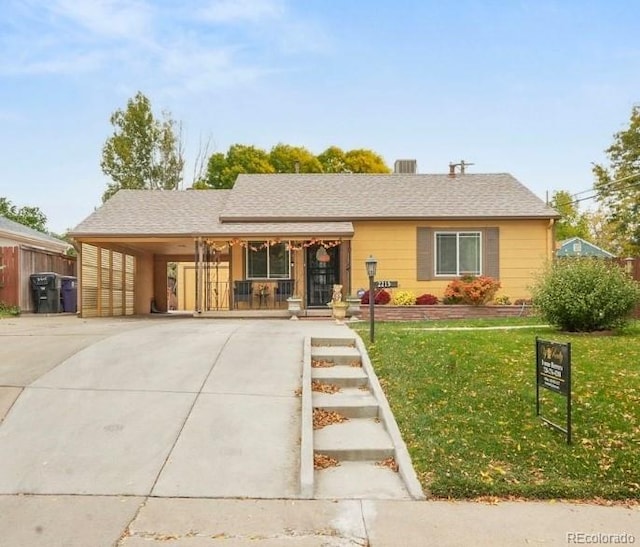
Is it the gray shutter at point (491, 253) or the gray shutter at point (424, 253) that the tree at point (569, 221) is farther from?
the gray shutter at point (424, 253)

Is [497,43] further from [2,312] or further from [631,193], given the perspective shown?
[631,193]

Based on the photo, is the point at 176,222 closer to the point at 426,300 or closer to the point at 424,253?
the point at 424,253

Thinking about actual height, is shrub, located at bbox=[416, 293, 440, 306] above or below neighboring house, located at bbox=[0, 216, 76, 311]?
below

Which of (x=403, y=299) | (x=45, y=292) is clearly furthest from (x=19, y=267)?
(x=403, y=299)

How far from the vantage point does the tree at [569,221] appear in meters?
43.1

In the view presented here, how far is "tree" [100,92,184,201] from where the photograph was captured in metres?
31.3

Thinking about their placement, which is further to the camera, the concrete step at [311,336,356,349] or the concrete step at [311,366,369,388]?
the concrete step at [311,336,356,349]

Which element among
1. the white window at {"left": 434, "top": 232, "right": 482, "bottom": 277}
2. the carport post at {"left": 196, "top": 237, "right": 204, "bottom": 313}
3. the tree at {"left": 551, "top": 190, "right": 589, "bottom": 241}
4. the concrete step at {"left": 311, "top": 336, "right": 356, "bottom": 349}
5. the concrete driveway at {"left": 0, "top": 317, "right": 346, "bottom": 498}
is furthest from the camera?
the tree at {"left": 551, "top": 190, "right": 589, "bottom": 241}

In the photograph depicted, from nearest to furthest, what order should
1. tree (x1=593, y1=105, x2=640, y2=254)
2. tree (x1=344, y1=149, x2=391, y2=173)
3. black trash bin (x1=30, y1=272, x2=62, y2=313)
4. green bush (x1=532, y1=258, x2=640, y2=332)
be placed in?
green bush (x1=532, y1=258, x2=640, y2=332)
black trash bin (x1=30, y1=272, x2=62, y2=313)
tree (x1=593, y1=105, x2=640, y2=254)
tree (x1=344, y1=149, x2=391, y2=173)

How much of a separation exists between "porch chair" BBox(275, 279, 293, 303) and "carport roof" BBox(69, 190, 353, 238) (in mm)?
1669

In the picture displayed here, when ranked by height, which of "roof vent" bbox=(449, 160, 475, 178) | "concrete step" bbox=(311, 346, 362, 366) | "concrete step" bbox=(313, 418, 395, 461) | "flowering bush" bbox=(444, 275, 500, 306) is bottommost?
"concrete step" bbox=(313, 418, 395, 461)

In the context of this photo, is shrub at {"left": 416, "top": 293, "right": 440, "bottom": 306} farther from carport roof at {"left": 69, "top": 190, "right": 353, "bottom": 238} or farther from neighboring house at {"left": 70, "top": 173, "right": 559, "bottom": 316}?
carport roof at {"left": 69, "top": 190, "right": 353, "bottom": 238}

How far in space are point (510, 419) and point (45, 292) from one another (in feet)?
52.9

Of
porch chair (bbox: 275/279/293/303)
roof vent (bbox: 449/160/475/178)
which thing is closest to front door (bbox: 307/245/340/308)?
porch chair (bbox: 275/279/293/303)
